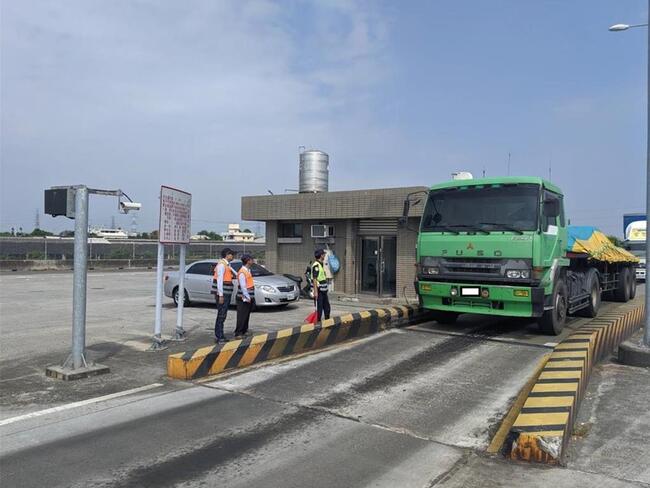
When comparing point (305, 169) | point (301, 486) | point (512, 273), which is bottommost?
point (301, 486)

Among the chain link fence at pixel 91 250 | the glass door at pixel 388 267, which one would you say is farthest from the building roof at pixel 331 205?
the chain link fence at pixel 91 250

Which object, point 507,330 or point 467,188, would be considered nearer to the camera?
point 467,188

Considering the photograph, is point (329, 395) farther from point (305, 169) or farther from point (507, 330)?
point (305, 169)

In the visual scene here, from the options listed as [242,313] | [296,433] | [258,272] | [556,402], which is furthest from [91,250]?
[556,402]

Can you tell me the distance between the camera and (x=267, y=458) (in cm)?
476

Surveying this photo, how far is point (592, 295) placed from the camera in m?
13.6

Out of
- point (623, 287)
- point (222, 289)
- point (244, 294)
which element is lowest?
point (623, 287)

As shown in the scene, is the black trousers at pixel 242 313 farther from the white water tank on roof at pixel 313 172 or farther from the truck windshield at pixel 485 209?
the white water tank on roof at pixel 313 172

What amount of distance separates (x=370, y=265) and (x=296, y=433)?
44.9 ft

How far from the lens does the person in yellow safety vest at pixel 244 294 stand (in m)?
10.0

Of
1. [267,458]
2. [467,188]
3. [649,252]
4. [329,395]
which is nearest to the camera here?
[267,458]

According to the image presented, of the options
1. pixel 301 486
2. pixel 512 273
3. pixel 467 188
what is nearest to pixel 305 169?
pixel 467 188

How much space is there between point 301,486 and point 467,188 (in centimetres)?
753

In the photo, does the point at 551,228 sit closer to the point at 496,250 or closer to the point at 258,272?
the point at 496,250
